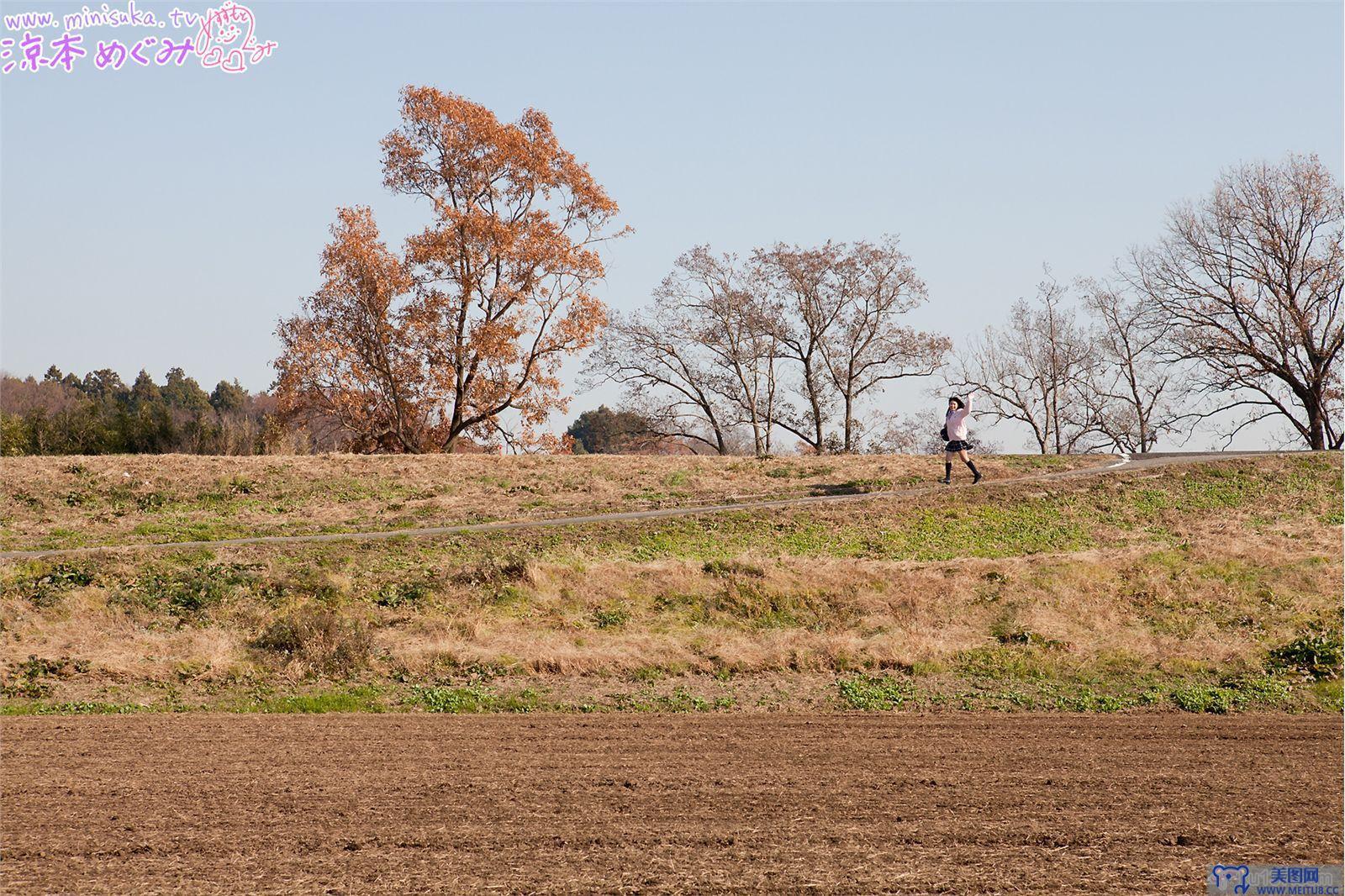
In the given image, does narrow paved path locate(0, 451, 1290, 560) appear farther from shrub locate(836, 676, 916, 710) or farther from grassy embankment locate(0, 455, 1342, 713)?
shrub locate(836, 676, 916, 710)

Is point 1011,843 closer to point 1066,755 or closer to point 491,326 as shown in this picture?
point 1066,755

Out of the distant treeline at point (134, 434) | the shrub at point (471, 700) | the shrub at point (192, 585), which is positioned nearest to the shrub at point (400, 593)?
the shrub at point (192, 585)

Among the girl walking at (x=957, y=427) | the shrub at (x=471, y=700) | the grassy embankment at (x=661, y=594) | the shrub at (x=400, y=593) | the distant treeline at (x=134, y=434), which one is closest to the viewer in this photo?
the shrub at (x=471, y=700)

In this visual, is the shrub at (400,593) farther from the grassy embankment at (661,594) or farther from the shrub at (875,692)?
the shrub at (875,692)

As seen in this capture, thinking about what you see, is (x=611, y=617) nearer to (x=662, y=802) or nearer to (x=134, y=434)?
(x=662, y=802)

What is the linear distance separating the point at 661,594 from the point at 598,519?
18.9 ft

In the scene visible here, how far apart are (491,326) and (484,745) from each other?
90.0 feet

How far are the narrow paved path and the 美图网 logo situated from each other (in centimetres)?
1745

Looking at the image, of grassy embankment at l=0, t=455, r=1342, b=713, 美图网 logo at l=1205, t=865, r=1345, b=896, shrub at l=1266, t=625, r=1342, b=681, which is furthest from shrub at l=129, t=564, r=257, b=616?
shrub at l=1266, t=625, r=1342, b=681

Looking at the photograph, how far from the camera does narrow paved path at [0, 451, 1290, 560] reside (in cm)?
2122

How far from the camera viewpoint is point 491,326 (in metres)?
37.8

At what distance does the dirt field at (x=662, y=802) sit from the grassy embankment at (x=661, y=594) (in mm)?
1601

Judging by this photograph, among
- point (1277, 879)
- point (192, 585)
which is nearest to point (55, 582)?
point (192, 585)

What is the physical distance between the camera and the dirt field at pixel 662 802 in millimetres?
8031
